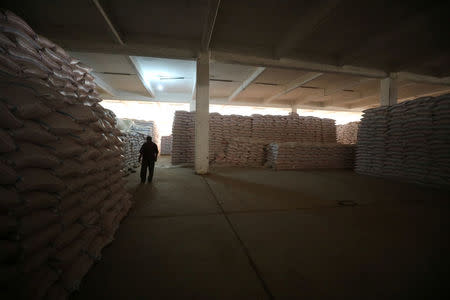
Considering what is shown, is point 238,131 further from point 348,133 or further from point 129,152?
point 348,133

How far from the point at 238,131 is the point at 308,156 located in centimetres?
318

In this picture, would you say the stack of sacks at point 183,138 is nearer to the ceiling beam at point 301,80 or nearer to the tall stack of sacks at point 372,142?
the ceiling beam at point 301,80

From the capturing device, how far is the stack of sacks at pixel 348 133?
1220 cm

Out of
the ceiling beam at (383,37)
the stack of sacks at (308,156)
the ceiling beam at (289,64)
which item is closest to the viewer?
the ceiling beam at (383,37)

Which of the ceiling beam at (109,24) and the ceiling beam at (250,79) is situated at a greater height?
the ceiling beam at (250,79)

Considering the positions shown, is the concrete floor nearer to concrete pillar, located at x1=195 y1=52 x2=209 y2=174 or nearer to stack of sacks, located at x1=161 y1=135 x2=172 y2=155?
concrete pillar, located at x1=195 y1=52 x2=209 y2=174

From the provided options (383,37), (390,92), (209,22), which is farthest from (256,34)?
(390,92)

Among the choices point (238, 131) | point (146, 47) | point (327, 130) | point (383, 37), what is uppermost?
point (383, 37)

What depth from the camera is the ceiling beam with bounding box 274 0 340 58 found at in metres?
3.81

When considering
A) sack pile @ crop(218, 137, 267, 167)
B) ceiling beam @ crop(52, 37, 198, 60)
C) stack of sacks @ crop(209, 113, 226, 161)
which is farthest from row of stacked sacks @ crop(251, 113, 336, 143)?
ceiling beam @ crop(52, 37, 198, 60)

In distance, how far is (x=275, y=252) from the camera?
5.33 ft

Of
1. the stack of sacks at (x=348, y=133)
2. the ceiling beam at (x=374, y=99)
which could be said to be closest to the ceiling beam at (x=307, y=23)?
the ceiling beam at (x=374, y=99)

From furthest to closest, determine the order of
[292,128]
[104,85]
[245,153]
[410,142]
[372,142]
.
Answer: [104,85], [292,128], [245,153], [372,142], [410,142]

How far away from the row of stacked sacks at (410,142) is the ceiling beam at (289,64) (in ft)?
5.76
